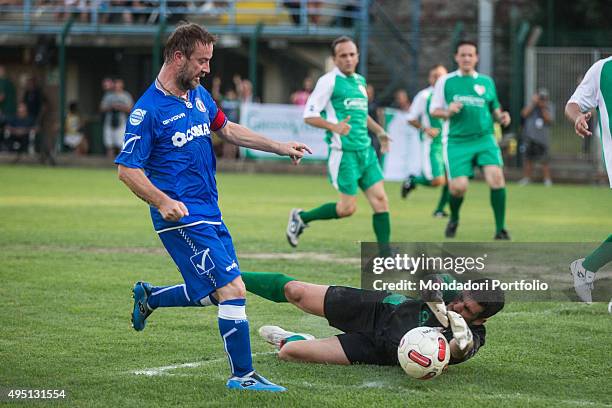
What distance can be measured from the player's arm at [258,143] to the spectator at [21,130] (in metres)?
24.5

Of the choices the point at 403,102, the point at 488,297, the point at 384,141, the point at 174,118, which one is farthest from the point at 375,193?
the point at 403,102

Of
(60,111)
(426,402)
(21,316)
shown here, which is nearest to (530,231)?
(21,316)

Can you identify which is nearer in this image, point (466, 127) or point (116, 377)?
point (116, 377)

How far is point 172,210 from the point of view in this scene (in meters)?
6.05

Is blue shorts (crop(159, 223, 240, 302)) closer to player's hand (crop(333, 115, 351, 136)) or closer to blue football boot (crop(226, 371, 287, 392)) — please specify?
blue football boot (crop(226, 371, 287, 392))

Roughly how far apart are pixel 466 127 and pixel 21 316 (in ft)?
23.4

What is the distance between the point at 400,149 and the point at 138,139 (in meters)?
20.9

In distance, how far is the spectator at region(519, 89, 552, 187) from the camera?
2555 centimetres

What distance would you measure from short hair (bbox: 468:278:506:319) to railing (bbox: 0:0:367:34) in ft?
77.4

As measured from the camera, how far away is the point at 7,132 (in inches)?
1220

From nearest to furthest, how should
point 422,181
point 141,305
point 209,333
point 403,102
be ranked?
point 141,305 < point 209,333 < point 422,181 < point 403,102

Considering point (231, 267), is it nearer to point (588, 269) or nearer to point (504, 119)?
point (588, 269)

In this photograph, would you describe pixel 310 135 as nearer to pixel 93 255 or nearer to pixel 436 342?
pixel 93 255

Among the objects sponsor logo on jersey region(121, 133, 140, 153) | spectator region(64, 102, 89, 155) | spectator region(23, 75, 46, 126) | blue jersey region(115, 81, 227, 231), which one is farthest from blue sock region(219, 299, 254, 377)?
spectator region(64, 102, 89, 155)
